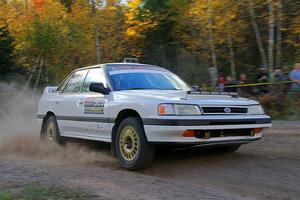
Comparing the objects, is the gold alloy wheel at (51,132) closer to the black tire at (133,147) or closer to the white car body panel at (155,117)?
the white car body panel at (155,117)

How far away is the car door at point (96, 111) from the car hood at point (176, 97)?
0.36 meters

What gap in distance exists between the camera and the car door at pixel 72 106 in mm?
A: 8508

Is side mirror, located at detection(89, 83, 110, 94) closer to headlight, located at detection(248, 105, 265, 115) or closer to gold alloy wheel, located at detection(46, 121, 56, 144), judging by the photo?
gold alloy wheel, located at detection(46, 121, 56, 144)

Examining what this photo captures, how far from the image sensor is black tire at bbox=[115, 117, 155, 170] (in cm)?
688

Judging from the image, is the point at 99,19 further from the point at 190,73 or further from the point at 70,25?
the point at 190,73

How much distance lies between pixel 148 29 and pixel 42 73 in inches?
273

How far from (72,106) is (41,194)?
348 cm

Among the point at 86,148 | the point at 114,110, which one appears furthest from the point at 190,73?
the point at 114,110

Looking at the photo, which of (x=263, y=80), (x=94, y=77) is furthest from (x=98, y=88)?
(x=263, y=80)

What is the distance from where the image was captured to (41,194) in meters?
5.38

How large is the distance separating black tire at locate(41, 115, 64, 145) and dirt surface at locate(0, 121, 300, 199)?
6.8 inches

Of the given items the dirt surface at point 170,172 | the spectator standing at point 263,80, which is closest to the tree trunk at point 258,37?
the spectator standing at point 263,80

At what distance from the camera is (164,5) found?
27828 mm

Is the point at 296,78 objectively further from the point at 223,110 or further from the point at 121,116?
the point at 121,116
